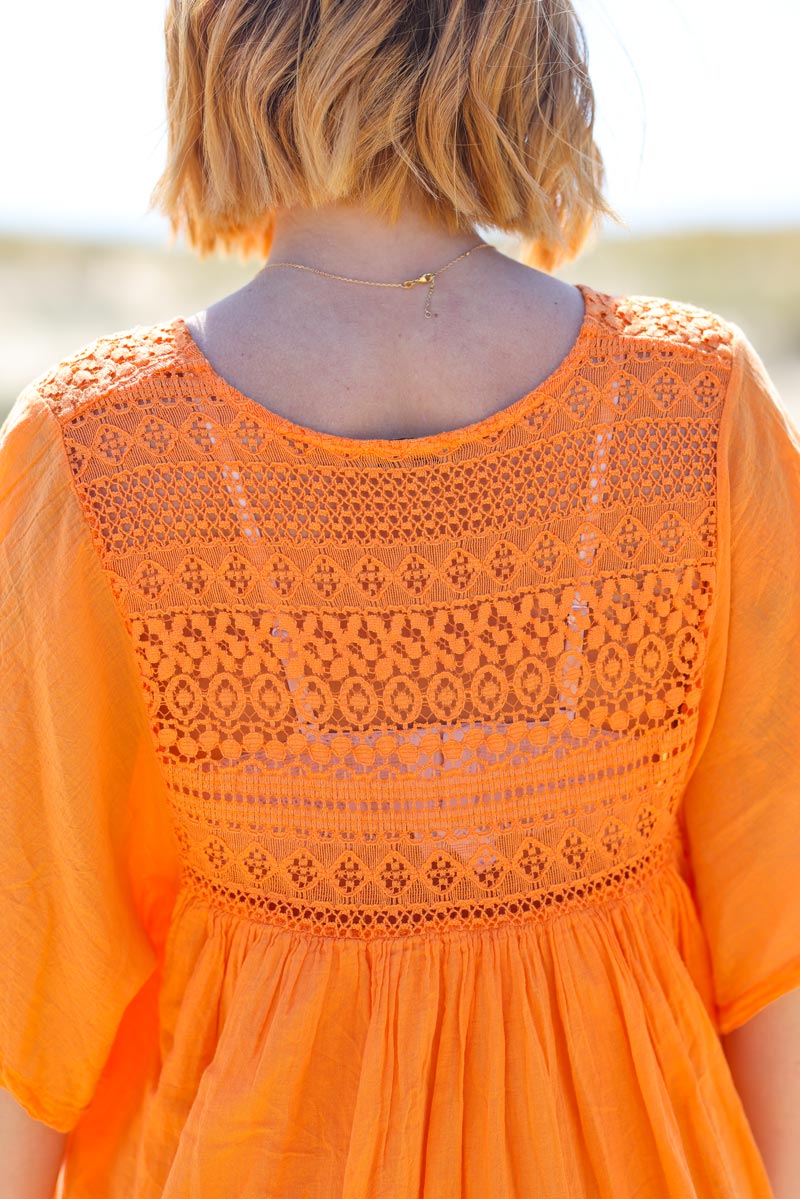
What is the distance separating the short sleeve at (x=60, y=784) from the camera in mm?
1063

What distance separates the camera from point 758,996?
1.24m

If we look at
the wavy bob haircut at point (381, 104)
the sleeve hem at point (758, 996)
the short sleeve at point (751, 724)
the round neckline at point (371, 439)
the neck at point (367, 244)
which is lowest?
the sleeve hem at point (758, 996)

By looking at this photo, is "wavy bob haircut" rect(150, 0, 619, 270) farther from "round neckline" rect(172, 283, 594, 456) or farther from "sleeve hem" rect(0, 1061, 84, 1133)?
"sleeve hem" rect(0, 1061, 84, 1133)

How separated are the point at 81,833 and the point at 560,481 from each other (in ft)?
2.05

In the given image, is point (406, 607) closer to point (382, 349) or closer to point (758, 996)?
point (382, 349)

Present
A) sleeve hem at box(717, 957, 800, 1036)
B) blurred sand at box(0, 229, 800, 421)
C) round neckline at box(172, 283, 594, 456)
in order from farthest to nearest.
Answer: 1. blurred sand at box(0, 229, 800, 421)
2. sleeve hem at box(717, 957, 800, 1036)
3. round neckline at box(172, 283, 594, 456)

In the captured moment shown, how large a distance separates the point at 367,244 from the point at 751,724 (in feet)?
2.25

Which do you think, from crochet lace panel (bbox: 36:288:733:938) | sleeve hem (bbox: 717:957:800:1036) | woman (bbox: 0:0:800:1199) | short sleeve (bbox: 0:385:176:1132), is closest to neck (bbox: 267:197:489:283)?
woman (bbox: 0:0:800:1199)

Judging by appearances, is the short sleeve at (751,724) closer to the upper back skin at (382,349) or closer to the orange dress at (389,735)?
the orange dress at (389,735)

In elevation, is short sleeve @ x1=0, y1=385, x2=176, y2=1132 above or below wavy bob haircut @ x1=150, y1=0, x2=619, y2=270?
below

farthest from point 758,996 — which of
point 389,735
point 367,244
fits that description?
point 367,244

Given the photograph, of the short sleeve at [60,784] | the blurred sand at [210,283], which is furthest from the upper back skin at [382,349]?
the blurred sand at [210,283]

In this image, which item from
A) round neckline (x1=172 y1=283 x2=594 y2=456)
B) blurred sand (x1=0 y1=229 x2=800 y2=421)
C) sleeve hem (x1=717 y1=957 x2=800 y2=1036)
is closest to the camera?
round neckline (x1=172 y1=283 x2=594 y2=456)

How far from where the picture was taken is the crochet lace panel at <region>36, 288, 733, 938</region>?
1.06 metres
